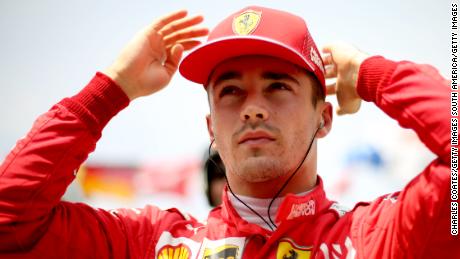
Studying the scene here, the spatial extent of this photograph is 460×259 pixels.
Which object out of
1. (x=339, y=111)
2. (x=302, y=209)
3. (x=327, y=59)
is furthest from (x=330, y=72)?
(x=302, y=209)

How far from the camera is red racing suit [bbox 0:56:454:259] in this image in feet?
6.21

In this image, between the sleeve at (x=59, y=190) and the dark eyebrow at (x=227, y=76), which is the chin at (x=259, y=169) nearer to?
the dark eyebrow at (x=227, y=76)

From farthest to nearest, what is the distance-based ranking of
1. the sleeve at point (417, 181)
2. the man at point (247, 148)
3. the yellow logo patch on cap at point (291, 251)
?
1. the yellow logo patch on cap at point (291, 251)
2. the man at point (247, 148)
3. the sleeve at point (417, 181)

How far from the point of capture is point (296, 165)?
245 centimetres

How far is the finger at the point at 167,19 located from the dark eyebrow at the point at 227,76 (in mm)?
401

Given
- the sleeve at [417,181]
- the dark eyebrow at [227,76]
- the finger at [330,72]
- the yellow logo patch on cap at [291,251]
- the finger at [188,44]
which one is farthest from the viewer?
the finger at [188,44]

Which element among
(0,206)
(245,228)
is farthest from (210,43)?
(0,206)

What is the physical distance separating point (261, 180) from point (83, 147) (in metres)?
0.76

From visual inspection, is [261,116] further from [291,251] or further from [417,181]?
[417,181]

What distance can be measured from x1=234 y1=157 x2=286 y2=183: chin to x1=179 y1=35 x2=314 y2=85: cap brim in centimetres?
46

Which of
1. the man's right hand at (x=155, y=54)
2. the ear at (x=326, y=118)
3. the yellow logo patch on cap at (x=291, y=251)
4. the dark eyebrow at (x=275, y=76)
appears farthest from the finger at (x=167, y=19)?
the yellow logo patch on cap at (x=291, y=251)

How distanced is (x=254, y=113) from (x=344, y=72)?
49 centimetres

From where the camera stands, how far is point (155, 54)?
8.67 feet

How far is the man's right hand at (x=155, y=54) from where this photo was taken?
8.20ft
